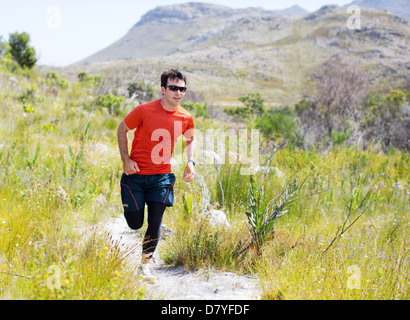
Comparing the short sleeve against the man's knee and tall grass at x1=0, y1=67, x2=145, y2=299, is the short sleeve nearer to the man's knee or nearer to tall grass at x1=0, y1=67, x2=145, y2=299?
the man's knee

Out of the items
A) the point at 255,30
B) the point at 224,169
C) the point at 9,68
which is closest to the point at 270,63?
the point at 255,30

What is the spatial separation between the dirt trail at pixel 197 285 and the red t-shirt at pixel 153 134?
62cm

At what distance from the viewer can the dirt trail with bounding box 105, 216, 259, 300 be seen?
2293 mm

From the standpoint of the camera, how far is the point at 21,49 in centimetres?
1513

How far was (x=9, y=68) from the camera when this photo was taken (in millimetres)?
11922

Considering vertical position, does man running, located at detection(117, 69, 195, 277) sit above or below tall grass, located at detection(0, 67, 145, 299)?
above

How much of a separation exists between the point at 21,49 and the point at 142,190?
15.5 meters

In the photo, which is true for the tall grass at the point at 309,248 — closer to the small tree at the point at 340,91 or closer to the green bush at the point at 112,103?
the green bush at the point at 112,103

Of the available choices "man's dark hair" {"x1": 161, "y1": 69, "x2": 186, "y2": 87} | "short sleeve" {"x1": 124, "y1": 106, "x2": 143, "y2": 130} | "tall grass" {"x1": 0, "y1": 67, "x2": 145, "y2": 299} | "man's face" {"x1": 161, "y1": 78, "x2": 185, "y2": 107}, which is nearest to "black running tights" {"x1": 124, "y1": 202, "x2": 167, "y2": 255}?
"tall grass" {"x1": 0, "y1": 67, "x2": 145, "y2": 299}

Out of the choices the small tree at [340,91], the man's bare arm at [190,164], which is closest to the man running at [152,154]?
the man's bare arm at [190,164]

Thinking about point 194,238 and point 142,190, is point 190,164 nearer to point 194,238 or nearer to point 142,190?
point 142,190
